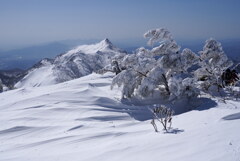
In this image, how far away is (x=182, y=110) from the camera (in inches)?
606

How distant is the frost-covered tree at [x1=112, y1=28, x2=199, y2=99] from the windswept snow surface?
1449mm

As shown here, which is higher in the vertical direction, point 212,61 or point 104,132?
point 212,61

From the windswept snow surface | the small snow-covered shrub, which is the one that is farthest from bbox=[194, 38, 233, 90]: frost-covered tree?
the small snow-covered shrub

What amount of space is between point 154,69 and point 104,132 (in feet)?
23.2

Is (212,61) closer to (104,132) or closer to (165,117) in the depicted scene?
(165,117)

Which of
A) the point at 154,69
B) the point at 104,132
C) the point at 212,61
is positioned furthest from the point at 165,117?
the point at 212,61

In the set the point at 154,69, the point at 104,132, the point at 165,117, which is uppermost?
the point at 154,69

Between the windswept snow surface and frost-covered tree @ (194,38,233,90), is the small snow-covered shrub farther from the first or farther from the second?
frost-covered tree @ (194,38,233,90)

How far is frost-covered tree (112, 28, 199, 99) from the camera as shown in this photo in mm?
16438

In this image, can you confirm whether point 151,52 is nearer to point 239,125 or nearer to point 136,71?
point 136,71

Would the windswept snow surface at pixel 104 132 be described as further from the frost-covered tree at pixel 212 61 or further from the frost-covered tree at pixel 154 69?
the frost-covered tree at pixel 212 61

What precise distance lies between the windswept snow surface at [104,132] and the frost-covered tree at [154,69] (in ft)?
4.75

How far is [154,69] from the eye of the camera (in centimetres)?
1652

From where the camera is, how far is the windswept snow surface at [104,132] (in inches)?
297
